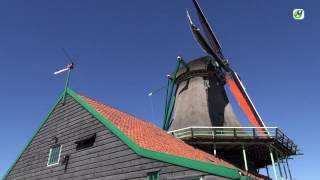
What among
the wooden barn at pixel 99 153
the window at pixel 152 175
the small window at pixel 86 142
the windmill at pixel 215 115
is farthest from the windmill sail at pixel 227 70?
the window at pixel 152 175

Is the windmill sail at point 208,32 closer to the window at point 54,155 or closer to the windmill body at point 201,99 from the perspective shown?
the windmill body at point 201,99

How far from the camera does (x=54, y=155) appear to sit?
15312 mm

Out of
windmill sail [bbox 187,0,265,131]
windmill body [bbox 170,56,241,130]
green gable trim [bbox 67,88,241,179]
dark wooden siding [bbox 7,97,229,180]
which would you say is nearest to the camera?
green gable trim [bbox 67,88,241,179]

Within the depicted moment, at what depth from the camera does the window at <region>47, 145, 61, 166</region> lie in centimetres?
1503

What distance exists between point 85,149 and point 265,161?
13272mm

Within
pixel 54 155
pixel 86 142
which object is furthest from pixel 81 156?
pixel 54 155

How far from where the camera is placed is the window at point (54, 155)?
49.3 ft

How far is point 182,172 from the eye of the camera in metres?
10.3

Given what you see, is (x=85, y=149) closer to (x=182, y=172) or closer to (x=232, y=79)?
(x=182, y=172)

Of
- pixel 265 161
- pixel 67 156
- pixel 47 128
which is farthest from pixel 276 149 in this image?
pixel 47 128

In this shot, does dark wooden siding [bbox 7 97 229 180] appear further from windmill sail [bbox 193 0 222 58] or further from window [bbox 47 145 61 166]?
windmill sail [bbox 193 0 222 58]

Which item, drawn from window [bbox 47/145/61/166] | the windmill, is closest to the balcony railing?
the windmill

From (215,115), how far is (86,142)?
36.4 ft

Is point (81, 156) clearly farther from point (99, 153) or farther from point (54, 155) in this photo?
point (54, 155)
